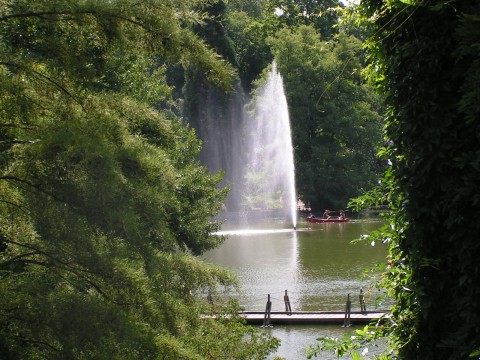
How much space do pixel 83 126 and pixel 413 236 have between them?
268cm

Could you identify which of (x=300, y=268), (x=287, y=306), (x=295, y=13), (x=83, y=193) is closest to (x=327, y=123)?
(x=295, y=13)

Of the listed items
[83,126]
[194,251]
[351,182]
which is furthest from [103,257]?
[351,182]

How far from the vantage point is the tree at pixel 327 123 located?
40094 mm

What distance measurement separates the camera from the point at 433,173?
11.1 ft

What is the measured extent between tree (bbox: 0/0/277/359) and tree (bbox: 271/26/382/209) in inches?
1357

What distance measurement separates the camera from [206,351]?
23.3 feet

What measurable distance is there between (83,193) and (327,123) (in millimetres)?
36428

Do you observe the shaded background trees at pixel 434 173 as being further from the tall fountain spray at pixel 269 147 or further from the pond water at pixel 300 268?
the tall fountain spray at pixel 269 147

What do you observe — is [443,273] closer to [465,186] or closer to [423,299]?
[423,299]

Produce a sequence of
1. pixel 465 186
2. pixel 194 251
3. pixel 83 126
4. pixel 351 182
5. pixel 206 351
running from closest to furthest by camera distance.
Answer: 1. pixel 465 186
2. pixel 83 126
3. pixel 206 351
4. pixel 194 251
5. pixel 351 182

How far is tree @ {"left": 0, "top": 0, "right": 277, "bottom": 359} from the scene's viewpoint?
16.1 feet

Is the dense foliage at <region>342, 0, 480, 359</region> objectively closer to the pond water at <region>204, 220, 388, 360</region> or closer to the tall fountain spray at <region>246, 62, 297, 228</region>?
the pond water at <region>204, 220, 388, 360</region>

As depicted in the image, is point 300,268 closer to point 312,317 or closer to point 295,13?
point 312,317

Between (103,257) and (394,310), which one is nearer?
(394,310)
